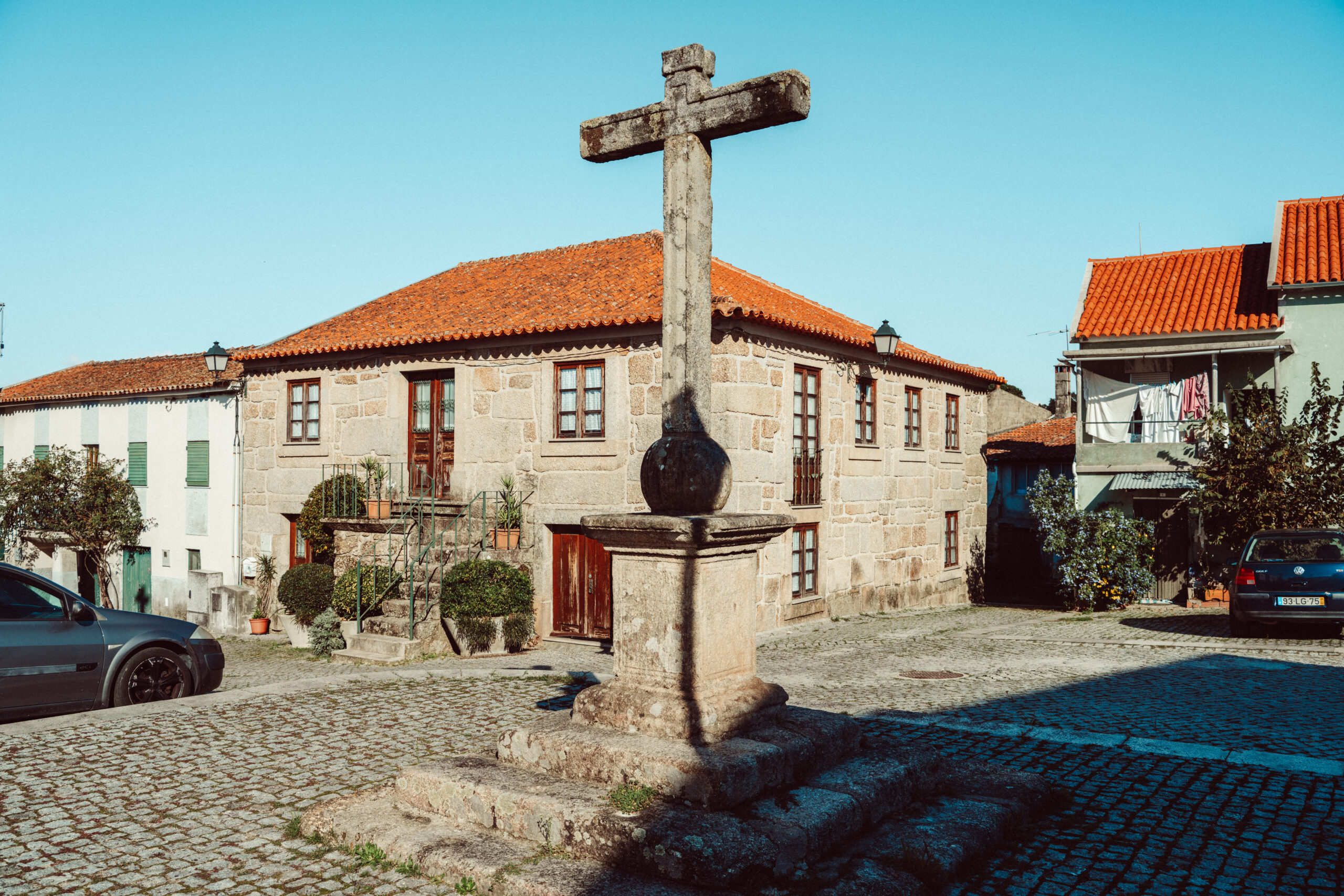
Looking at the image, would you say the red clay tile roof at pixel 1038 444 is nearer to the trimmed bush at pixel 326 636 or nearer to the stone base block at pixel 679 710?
the trimmed bush at pixel 326 636

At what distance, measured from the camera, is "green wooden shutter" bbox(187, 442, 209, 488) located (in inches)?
752

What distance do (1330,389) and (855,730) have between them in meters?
16.2

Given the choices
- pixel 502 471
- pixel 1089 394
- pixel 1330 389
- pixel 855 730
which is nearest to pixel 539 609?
pixel 502 471

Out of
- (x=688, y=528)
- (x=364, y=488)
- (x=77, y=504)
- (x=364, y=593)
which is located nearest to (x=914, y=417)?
(x=364, y=488)

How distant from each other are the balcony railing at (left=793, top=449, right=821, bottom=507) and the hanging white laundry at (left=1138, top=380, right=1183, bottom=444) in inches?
295

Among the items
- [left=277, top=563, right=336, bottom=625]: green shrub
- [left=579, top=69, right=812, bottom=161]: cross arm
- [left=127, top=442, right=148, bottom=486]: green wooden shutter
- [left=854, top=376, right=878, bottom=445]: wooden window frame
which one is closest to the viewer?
[left=579, top=69, right=812, bottom=161]: cross arm

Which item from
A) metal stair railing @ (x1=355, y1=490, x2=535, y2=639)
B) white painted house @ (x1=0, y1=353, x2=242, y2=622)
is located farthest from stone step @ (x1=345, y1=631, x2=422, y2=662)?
white painted house @ (x1=0, y1=353, x2=242, y2=622)

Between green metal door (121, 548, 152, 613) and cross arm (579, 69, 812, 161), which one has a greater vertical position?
cross arm (579, 69, 812, 161)

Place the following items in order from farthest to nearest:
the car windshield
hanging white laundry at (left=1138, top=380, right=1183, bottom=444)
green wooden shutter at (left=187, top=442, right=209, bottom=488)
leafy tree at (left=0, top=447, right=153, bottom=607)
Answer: leafy tree at (left=0, top=447, right=153, bottom=607)
green wooden shutter at (left=187, top=442, right=209, bottom=488)
hanging white laundry at (left=1138, top=380, right=1183, bottom=444)
the car windshield

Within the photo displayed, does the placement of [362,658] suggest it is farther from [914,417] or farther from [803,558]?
[914,417]

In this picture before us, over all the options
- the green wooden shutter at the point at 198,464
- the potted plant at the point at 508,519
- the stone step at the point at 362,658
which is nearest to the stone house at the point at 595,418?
the potted plant at the point at 508,519

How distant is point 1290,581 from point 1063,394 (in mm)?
20811

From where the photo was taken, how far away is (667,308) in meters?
5.24

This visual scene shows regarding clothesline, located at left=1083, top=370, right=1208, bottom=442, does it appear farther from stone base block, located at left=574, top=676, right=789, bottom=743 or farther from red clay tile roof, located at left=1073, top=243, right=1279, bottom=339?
stone base block, located at left=574, top=676, right=789, bottom=743
